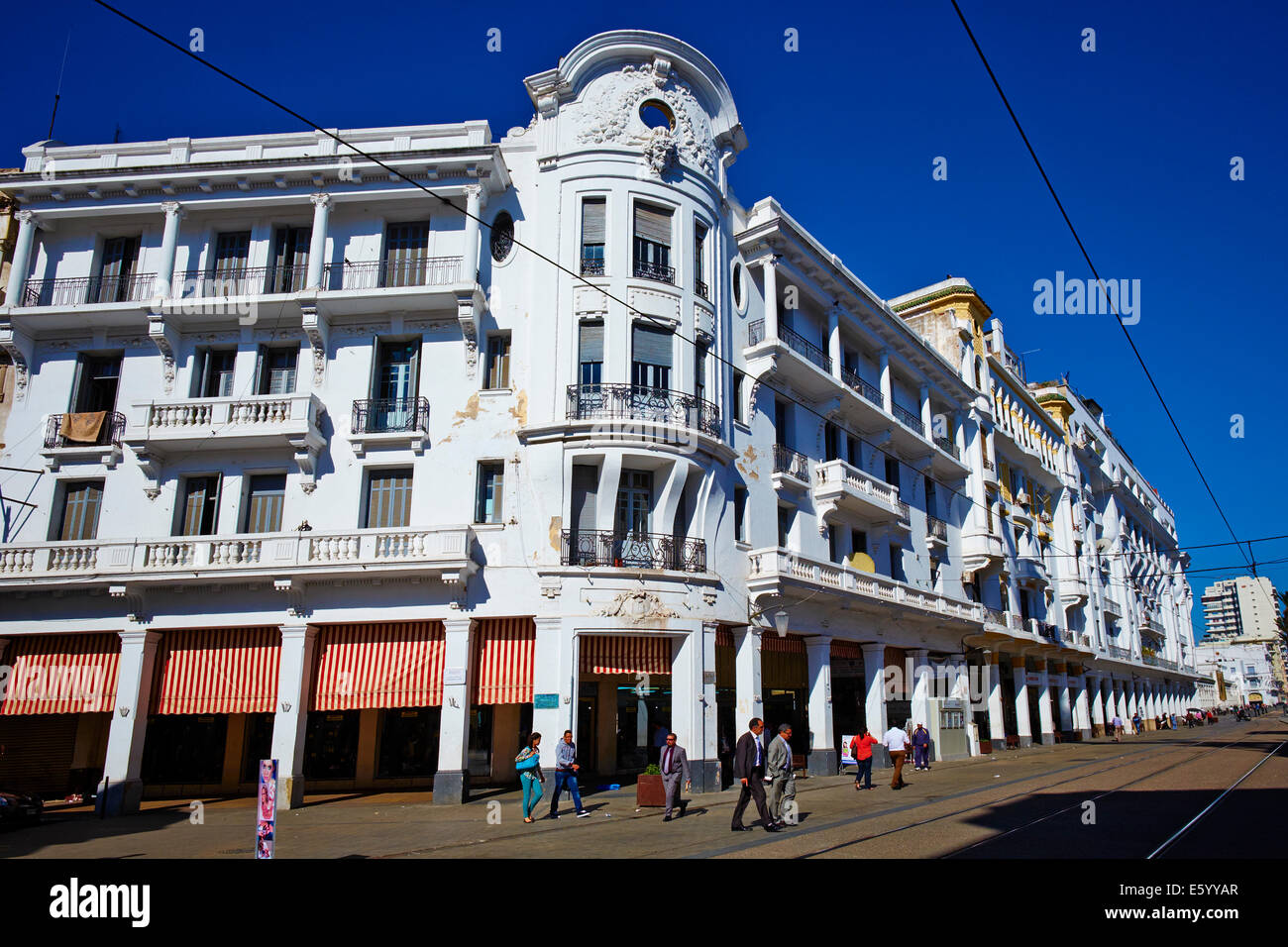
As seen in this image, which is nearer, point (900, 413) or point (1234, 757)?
point (1234, 757)

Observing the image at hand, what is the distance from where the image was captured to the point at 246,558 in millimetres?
20172

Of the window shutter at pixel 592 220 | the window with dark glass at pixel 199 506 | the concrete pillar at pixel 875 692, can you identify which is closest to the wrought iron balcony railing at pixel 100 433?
the window with dark glass at pixel 199 506

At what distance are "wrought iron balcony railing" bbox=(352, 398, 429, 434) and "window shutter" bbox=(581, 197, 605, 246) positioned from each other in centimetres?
636

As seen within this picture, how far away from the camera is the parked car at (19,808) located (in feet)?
55.8

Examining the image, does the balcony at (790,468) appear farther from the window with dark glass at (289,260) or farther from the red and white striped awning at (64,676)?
the red and white striped awning at (64,676)

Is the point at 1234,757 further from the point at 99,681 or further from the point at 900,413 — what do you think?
the point at 99,681

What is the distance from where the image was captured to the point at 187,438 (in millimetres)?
21062

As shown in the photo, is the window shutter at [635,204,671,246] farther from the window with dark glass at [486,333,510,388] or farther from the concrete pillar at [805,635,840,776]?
the concrete pillar at [805,635,840,776]

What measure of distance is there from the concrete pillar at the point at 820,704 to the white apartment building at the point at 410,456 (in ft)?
0.25

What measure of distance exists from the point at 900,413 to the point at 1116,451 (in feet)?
158

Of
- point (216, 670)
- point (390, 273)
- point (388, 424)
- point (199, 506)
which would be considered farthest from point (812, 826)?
point (390, 273)

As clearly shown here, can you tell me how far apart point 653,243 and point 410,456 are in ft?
29.6

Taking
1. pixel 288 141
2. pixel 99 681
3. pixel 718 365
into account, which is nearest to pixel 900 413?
pixel 718 365

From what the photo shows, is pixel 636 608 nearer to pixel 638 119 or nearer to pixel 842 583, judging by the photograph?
pixel 842 583
